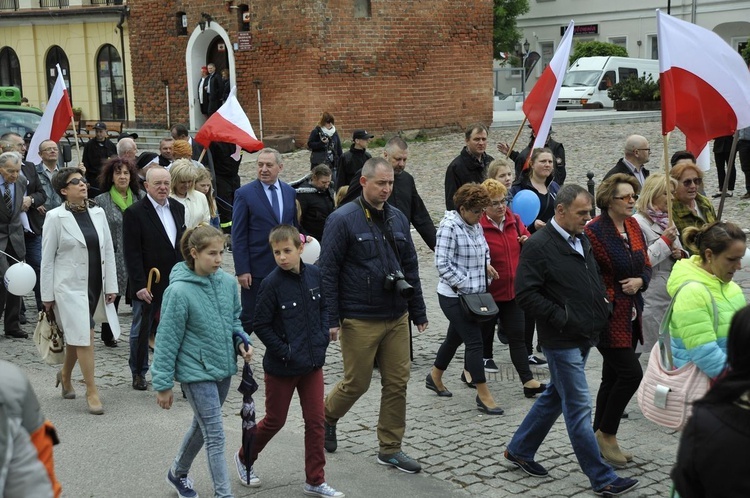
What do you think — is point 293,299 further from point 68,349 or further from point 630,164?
point 630,164

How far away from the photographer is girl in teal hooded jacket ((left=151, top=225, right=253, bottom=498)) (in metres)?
5.87

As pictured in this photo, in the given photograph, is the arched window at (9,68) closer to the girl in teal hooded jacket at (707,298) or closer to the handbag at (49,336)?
the handbag at (49,336)

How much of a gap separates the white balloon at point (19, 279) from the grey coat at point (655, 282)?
18.0 ft

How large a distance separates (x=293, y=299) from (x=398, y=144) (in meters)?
3.44

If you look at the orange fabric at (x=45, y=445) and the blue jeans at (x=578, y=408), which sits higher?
the orange fabric at (x=45, y=445)

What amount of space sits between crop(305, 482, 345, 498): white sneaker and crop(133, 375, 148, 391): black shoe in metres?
2.84

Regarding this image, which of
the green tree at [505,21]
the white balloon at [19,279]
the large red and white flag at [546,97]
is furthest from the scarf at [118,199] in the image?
the green tree at [505,21]

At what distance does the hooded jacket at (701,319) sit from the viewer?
5426 mm

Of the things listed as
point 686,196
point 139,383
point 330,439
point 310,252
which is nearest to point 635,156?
point 686,196

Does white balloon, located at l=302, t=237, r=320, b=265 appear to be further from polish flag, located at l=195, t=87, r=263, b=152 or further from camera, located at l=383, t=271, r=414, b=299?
polish flag, located at l=195, t=87, r=263, b=152

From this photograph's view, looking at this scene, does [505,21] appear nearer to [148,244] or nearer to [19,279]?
[19,279]

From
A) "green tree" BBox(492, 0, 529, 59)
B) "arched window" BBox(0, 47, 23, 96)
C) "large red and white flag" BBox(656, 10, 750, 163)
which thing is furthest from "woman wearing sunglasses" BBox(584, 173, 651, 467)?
"green tree" BBox(492, 0, 529, 59)

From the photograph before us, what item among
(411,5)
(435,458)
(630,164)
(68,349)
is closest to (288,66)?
(411,5)

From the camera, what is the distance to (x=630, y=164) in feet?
32.7
